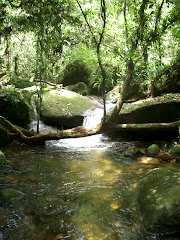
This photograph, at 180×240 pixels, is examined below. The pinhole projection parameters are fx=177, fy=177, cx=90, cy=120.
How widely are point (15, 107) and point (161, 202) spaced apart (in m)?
6.87

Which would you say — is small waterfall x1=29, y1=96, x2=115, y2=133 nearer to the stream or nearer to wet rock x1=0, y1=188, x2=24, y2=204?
the stream

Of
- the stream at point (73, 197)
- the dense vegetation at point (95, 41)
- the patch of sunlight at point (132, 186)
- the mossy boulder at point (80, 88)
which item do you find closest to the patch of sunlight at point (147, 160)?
the stream at point (73, 197)

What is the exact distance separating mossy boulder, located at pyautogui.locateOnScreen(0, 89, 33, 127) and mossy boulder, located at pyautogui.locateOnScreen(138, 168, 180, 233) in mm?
6218

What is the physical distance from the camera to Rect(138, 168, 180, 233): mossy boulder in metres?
2.31

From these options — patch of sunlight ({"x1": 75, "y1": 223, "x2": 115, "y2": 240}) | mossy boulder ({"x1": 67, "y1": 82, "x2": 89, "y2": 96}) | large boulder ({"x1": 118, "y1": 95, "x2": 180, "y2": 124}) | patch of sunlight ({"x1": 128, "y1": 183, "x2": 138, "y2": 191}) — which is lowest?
patch of sunlight ({"x1": 75, "y1": 223, "x2": 115, "y2": 240})

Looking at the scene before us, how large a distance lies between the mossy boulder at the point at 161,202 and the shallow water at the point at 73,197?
15 centimetres

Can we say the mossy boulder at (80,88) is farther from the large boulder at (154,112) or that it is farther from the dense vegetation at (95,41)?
the large boulder at (154,112)

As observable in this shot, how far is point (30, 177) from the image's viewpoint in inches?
159

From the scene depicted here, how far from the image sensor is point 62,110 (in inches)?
355

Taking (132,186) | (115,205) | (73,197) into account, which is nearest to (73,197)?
(73,197)

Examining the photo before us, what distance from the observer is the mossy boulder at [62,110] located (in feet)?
28.4

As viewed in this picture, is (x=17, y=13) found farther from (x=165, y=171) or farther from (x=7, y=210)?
(x=165, y=171)

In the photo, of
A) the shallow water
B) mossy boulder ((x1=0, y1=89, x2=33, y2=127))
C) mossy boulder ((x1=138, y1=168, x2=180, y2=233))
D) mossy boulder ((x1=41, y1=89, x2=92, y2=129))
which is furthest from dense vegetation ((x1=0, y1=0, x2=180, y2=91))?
mossy boulder ((x1=138, y1=168, x2=180, y2=233))

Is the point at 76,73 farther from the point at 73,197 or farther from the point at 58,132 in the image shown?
the point at 73,197
